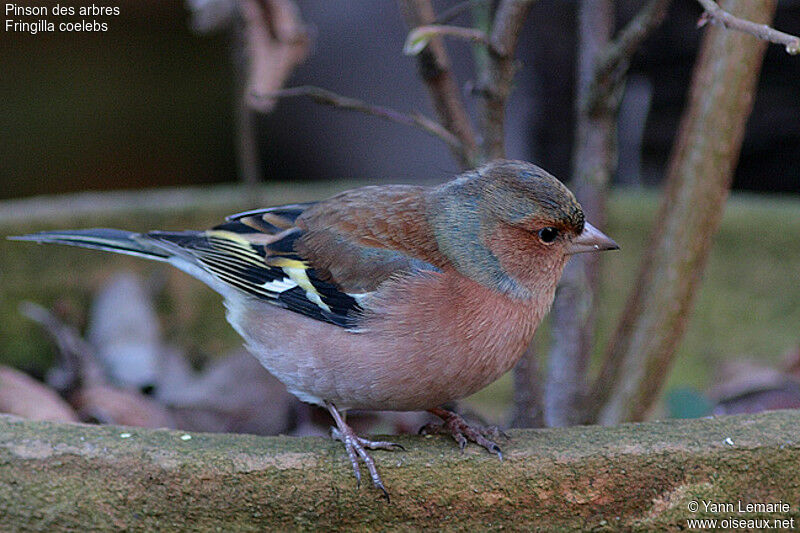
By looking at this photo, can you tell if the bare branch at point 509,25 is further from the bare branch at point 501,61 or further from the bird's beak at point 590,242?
the bird's beak at point 590,242

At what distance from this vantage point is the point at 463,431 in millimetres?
2049

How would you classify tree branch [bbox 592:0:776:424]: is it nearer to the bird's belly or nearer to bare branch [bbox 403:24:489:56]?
the bird's belly

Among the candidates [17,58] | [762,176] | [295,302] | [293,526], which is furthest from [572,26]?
[17,58]

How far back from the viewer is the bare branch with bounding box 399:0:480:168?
2.29 metres

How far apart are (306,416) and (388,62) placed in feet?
14.4

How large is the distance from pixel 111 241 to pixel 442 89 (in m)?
1.05

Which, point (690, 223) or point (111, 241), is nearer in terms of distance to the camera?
point (690, 223)

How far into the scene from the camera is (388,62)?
6711 millimetres

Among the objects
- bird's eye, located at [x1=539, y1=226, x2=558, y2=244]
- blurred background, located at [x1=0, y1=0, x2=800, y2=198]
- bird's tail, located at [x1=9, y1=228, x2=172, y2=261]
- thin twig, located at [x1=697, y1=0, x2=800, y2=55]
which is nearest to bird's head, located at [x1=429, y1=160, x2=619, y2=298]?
bird's eye, located at [x1=539, y1=226, x2=558, y2=244]

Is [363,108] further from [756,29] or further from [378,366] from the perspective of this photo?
[756,29]

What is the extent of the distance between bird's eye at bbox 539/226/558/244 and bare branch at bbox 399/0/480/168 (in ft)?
0.89

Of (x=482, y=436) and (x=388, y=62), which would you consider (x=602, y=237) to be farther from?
(x=388, y=62)

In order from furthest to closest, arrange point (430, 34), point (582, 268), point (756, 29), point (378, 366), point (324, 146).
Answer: point (324, 146) < point (582, 268) < point (378, 366) < point (430, 34) < point (756, 29)

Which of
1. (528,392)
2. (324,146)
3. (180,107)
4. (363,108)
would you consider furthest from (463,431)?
(180,107)
